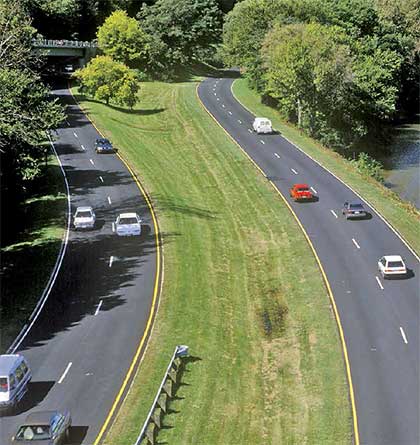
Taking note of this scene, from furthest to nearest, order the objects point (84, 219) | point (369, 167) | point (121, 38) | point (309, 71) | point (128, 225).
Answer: point (121, 38), point (309, 71), point (369, 167), point (84, 219), point (128, 225)

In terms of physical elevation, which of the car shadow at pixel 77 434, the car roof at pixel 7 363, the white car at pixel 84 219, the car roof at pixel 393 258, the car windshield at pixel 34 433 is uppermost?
the car windshield at pixel 34 433

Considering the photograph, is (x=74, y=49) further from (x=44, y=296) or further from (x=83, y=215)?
(x=44, y=296)

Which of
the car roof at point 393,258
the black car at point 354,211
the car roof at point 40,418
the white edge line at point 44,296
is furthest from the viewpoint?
the black car at point 354,211

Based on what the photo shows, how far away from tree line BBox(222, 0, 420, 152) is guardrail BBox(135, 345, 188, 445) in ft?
202

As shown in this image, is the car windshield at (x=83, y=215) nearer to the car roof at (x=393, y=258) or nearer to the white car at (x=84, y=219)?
the white car at (x=84, y=219)

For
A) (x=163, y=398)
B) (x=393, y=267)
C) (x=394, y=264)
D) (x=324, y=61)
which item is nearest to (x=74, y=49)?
(x=324, y=61)

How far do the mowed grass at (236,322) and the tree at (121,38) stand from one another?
163ft

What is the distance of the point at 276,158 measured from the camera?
84.2 meters

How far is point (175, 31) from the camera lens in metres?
139

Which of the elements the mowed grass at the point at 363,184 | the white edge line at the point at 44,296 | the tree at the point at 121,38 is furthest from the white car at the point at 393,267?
the tree at the point at 121,38

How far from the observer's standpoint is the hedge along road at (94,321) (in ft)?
115

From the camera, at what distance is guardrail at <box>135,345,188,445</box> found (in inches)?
1239

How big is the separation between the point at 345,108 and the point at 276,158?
24582 millimetres

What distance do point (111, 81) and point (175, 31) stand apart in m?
35.2
